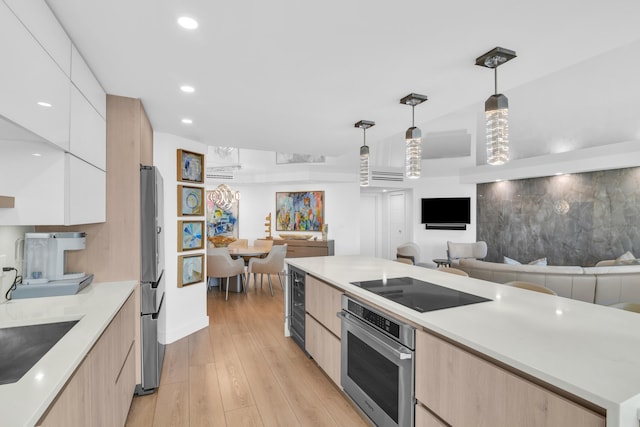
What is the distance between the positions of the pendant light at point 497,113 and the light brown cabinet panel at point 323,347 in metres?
1.68

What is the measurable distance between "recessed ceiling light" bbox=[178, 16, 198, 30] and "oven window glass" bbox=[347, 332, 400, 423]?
77.5 inches

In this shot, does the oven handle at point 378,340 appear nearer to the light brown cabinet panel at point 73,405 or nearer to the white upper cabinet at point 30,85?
the light brown cabinet panel at point 73,405

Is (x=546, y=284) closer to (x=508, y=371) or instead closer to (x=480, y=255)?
(x=508, y=371)

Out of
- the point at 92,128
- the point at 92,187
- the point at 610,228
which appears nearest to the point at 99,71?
the point at 92,128

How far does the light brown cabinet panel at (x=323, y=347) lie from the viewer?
240 cm

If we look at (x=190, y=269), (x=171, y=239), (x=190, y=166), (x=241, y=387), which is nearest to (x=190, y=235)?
(x=171, y=239)

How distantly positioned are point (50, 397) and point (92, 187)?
147 cm

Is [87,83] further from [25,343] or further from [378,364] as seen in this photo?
[378,364]

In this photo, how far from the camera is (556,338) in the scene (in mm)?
1216

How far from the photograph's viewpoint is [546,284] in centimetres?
329

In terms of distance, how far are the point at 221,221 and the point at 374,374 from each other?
24.1 ft

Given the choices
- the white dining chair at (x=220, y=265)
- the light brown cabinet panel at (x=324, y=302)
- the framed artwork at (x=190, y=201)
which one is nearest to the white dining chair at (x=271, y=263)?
the white dining chair at (x=220, y=265)

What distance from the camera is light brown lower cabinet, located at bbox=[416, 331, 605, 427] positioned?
938mm

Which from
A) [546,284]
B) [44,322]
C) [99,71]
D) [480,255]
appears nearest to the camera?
[44,322]
